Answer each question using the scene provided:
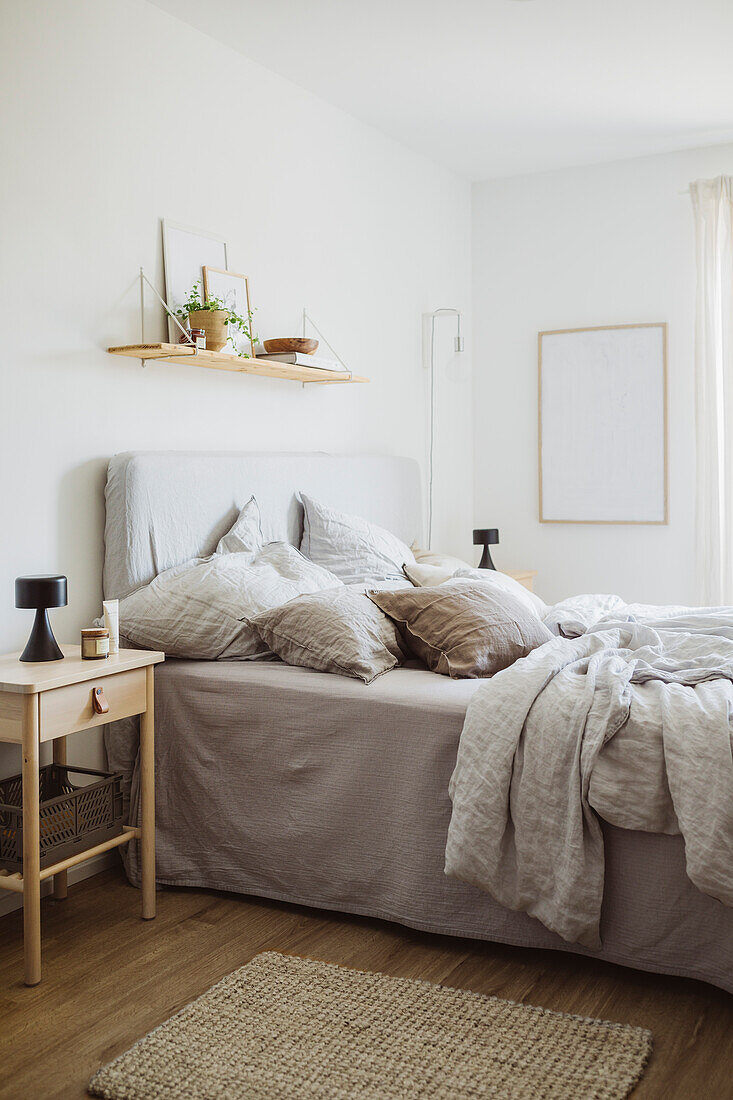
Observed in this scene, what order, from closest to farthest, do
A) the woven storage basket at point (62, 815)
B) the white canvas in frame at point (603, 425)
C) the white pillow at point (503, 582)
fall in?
the woven storage basket at point (62, 815) → the white pillow at point (503, 582) → the white canvas in frame at point (603, 425)

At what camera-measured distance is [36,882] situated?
7.30 ft

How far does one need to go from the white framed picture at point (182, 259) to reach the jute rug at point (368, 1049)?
2.03 meters

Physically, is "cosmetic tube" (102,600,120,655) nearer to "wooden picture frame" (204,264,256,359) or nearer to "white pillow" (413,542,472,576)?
"wooden picture frame" (204,264,256,359)

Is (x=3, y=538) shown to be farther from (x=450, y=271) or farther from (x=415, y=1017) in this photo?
(x=450, y=271)

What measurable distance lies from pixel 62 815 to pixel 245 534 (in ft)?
3.72

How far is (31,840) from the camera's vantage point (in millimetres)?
2221

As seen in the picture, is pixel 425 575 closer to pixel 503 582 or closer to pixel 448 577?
pixel 448 577

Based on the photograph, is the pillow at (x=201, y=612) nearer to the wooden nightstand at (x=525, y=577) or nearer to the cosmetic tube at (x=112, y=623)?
the cosmetic tube at (x=112, y=623)

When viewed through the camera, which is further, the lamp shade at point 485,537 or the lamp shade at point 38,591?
the lamp shade at point 485,537

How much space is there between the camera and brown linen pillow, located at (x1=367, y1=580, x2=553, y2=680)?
8.87 ft

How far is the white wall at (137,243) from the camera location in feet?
8.96

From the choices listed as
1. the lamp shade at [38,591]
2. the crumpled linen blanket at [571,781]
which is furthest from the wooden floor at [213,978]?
the lamp shade at [38,591]

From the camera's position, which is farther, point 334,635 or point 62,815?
point 334,635

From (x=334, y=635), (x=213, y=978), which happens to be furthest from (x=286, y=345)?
(x=213, y=978)
